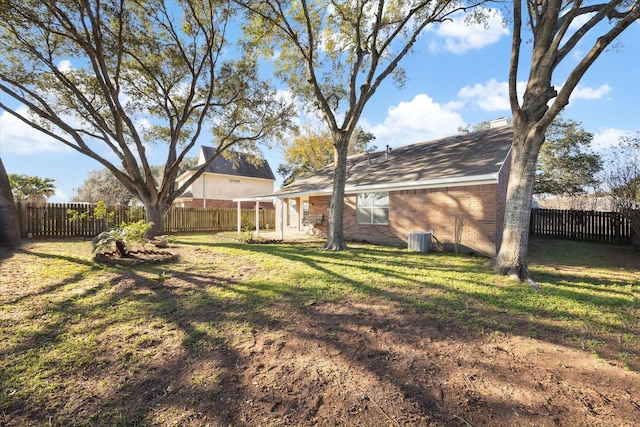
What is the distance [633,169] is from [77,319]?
606 inches

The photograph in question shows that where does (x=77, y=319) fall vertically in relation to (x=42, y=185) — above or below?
below

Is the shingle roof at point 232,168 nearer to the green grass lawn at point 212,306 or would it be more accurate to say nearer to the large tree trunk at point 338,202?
the large tree trunk at point 338,202

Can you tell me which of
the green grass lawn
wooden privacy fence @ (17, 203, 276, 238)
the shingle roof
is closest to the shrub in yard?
the green grass lawn

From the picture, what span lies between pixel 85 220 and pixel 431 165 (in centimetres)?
1581

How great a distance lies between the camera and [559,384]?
2.53 metres

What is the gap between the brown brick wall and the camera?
9461 mm

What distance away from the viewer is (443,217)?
10508 mm

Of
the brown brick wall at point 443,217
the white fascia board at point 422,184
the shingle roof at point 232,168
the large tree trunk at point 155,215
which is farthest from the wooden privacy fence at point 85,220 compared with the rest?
the brown brick wall at point 443,217

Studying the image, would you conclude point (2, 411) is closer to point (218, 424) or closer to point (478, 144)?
point (218, 424)

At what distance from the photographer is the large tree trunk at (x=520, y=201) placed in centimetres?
593

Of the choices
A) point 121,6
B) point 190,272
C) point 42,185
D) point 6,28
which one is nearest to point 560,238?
point 190,272

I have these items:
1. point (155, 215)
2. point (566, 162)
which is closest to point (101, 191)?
point (155, 215)

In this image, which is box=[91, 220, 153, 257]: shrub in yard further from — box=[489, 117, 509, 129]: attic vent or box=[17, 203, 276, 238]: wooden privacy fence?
box=[489, 117, 509, 129]: attic vent

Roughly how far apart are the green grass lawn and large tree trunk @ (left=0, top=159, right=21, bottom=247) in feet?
4.61
